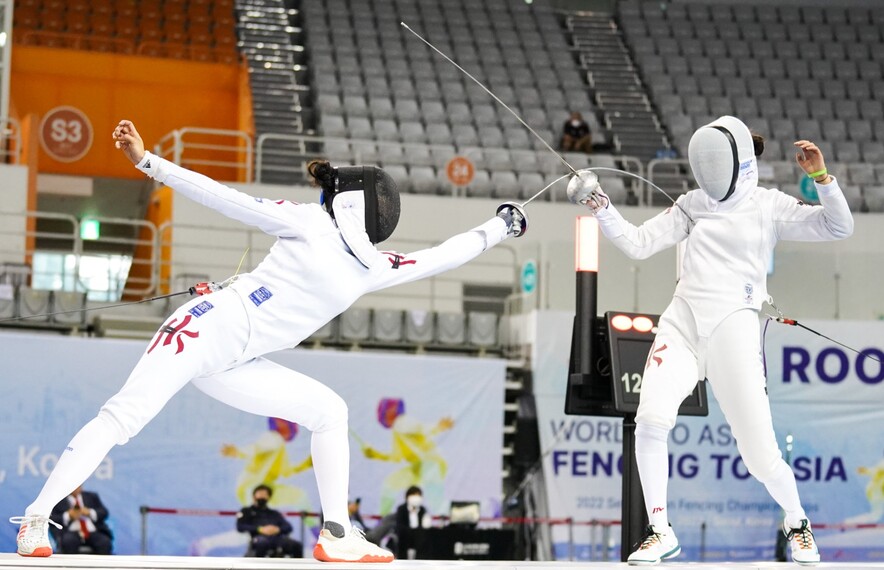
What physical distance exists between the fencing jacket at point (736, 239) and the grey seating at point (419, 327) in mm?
4968

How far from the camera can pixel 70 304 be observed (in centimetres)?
783

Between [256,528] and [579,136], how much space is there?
529 centimetres

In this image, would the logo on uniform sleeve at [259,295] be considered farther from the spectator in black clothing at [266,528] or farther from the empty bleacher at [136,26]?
the empty bleacher at [136,26]

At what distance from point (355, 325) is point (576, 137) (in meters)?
3.65

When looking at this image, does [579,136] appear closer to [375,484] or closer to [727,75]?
[727,75]

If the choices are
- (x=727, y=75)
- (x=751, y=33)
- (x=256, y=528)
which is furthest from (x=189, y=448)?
(x=751, y=33)

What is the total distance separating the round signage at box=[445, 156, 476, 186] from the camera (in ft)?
31.6

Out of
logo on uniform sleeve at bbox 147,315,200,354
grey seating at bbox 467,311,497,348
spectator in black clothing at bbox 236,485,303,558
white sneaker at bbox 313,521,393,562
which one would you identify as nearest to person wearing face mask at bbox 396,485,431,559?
spectator in black clothing at bbox 236,485,303,558

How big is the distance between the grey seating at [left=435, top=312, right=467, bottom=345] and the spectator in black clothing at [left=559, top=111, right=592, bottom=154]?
3.02 metres

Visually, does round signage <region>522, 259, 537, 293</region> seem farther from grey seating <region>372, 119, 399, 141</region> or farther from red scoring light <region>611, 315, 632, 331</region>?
red scoring light <region>611, 315, 632, 331</region>

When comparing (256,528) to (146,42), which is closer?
(256,528)

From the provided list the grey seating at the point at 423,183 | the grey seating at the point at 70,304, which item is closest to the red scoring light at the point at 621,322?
the grey seating at the point at 70,304

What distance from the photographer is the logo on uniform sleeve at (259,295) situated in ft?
10.5

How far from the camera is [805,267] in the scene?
7.74m
